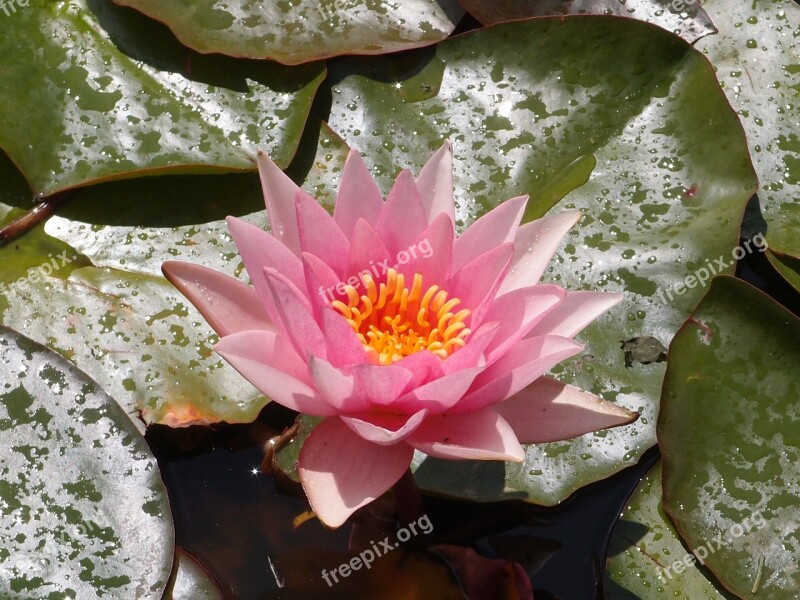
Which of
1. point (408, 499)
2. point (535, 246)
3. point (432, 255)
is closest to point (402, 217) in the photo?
point (432, 255)

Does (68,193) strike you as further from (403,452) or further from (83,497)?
(403,452)

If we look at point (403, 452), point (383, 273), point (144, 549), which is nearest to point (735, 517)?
point (403, 452)

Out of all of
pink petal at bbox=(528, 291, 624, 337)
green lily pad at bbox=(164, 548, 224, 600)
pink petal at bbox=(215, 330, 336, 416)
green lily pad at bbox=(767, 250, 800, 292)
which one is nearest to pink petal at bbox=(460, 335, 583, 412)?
pink petal at bbox=(528, 291, 624, 337)

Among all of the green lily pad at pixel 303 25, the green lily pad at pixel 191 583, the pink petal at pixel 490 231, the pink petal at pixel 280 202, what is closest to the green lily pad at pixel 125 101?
the green lily pad at pixel 303 25

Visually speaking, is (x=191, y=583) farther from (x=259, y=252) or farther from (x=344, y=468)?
(x=259, y=252)

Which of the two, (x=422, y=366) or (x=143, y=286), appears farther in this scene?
(x=143, y=286)
